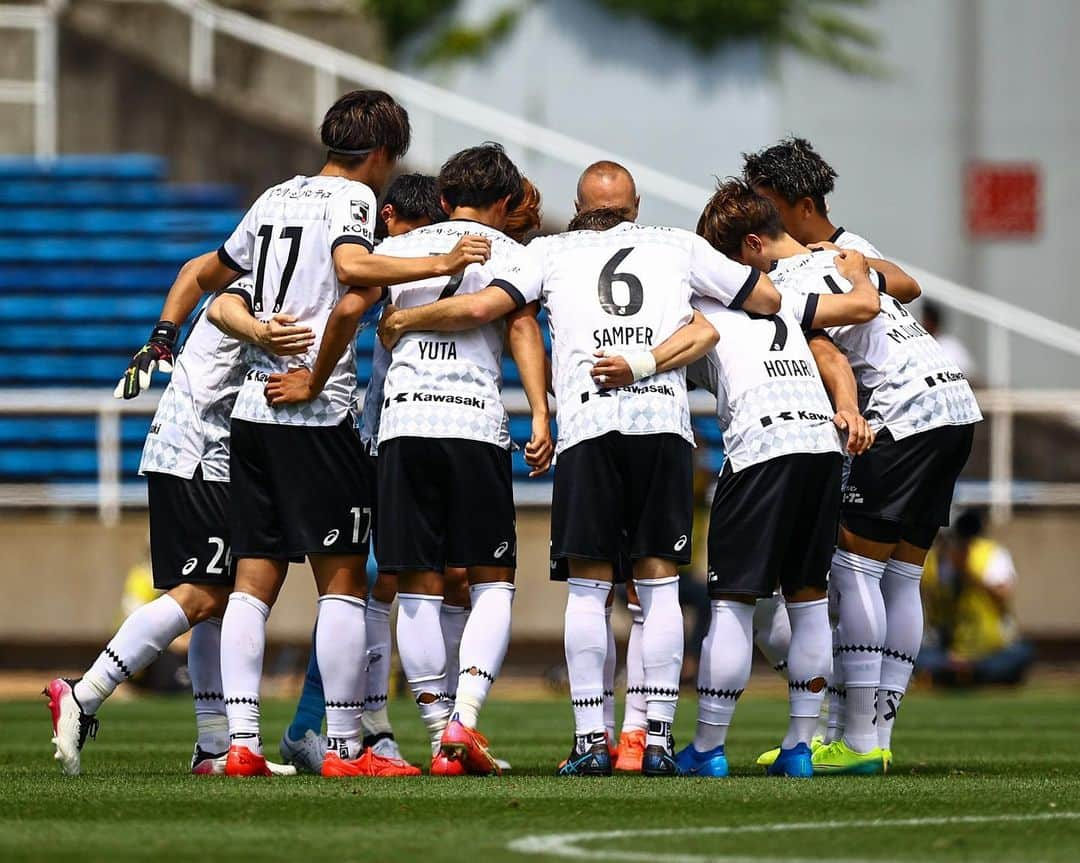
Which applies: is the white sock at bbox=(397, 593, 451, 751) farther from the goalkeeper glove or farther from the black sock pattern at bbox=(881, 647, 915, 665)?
the black sock pattern at bbox=(881, 647, 915, 665)

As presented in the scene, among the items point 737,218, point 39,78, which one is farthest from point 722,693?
point 39,78

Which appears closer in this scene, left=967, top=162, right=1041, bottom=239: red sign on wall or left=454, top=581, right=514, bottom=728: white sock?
left=454, top=581, right=514, bottom=728: white sock

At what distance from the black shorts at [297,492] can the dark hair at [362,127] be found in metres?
0.89

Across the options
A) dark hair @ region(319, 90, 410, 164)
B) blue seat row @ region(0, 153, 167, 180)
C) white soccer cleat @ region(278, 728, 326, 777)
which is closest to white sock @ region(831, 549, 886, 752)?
white soccer cleat @ region(278, 728, 326, 777)

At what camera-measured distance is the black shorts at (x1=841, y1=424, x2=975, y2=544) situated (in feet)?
24.1

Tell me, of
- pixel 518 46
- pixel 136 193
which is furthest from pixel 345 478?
pixel 518 46

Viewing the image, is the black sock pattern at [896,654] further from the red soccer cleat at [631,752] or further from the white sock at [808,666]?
the red soccer cleat at [631,752]

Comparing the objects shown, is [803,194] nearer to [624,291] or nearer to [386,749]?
[624,291]

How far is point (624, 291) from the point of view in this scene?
23.1 ft

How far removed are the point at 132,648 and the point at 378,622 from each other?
35.0 inches

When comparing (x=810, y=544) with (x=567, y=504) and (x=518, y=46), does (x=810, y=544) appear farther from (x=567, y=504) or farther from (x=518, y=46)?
(x=518, y=46)

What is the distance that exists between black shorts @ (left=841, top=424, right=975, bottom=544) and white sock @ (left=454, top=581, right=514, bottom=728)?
1.24 meters

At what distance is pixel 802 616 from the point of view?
701 centimetres

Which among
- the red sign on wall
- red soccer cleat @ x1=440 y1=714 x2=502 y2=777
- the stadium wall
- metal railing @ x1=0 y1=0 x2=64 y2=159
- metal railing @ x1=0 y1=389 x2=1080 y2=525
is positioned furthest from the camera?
the red sign on wall
